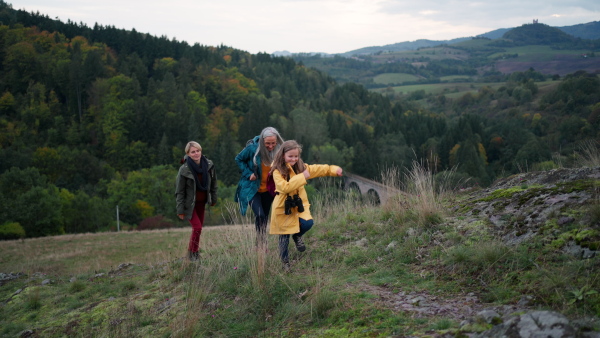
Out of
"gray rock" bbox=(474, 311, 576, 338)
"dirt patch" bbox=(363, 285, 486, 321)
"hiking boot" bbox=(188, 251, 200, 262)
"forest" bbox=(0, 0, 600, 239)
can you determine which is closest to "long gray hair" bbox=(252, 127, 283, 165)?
"hiking boot" bbox=(188, 251, 200, 262)

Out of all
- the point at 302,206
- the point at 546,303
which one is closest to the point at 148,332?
the point at 302,206

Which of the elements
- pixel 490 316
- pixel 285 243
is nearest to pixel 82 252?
pixel 285 243

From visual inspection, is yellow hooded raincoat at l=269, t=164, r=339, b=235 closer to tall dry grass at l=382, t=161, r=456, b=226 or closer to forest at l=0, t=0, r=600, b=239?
tall dry grass at l=382, t=161, r=456, b=226

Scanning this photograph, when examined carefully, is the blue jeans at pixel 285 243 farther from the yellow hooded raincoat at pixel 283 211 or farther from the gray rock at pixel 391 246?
the gray rock at pixel 391 246

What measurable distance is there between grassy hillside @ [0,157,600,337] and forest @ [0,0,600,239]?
36.0 metres

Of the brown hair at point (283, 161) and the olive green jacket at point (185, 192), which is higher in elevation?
the brown hair at point (283, 161)

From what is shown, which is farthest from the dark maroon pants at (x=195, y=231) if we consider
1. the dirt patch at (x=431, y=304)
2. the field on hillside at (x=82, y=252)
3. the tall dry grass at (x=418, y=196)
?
the dirt patch at (x=431, y=304)

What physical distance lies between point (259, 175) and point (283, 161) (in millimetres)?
812

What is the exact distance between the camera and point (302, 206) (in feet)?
18.2

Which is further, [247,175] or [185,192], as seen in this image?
[185,192]

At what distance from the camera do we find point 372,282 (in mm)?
4969

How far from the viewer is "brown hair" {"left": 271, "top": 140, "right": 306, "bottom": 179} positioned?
550 cm

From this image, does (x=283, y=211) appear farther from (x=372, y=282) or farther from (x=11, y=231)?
(x=11, y=231)

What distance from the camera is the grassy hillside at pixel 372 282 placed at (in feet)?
12.7
